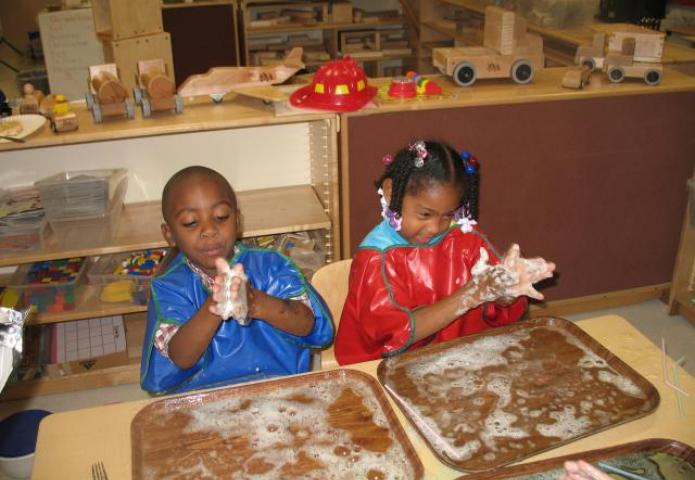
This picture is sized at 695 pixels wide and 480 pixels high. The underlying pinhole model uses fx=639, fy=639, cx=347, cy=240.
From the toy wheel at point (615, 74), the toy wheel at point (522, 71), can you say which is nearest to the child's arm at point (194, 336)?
the toy wheel at point (522, 71)

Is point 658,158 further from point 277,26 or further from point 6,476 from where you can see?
point 277,26

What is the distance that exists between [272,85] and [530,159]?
3.44ft

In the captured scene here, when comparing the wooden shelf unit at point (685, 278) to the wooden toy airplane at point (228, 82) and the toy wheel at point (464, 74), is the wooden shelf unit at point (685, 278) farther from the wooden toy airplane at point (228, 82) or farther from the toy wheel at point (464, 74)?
the wooden toy airplane at point (228, 82)

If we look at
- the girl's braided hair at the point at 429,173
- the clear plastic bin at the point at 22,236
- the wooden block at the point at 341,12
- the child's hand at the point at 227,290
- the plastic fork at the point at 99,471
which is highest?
the wooden block at the point at 341,12

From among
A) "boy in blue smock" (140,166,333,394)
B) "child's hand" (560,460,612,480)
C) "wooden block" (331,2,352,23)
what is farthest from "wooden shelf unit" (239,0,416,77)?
"child's hand" (560,460,612,480)

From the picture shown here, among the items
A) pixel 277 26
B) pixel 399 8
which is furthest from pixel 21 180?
pixel 399 8

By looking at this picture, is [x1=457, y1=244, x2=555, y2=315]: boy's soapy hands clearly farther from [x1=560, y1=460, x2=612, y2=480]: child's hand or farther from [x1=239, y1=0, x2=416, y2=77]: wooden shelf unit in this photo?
[x1=239, y1=0, x2=416, y2=77]: wooden shelf unit

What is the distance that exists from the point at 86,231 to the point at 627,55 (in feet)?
7.27

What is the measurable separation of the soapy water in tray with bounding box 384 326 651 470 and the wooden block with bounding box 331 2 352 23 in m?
4.18

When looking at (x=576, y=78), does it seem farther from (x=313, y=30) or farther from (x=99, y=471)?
(x=313, y=30)

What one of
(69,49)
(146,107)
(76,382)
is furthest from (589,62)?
(69,49)

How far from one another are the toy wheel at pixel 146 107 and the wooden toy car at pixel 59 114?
22 centimetres

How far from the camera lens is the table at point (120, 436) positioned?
1070mm

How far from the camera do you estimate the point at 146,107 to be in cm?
216
